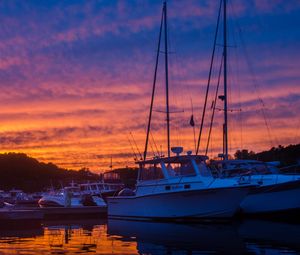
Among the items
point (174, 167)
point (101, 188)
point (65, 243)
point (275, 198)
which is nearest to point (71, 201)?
point (101, 188)

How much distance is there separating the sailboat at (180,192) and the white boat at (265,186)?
1867 mm

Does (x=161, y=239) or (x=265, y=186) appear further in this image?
(x=265, y=186)

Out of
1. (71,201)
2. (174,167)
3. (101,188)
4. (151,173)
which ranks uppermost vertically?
(174,167)

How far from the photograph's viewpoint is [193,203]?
30.1 meters

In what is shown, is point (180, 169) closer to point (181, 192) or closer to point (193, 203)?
point (181, 192)

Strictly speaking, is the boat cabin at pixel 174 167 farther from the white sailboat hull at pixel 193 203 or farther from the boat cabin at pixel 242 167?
the boat cabin at pixel 242 167

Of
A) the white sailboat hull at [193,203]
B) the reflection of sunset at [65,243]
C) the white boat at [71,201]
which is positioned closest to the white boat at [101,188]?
the white boat at [71,201]

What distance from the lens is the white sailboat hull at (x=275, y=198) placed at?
30938mm

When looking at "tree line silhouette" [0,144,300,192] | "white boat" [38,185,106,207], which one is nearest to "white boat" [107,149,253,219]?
"white boat" [38,185,106,207]

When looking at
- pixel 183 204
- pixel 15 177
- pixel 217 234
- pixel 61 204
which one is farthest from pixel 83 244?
pixel 15 177

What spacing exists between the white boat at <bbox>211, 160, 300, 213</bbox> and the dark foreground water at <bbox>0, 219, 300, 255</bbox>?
2.62m

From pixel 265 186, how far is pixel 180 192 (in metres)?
4.98

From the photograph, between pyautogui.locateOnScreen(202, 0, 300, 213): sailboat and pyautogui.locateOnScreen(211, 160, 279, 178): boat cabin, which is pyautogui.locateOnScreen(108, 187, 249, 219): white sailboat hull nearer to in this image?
pyautogui.locateOnScreen(202, 0, 300, 213): sailboat

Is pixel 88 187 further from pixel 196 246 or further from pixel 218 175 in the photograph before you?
pixel 196 246
